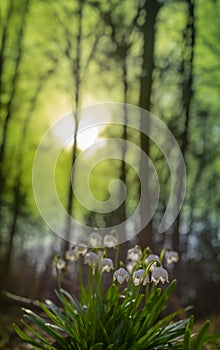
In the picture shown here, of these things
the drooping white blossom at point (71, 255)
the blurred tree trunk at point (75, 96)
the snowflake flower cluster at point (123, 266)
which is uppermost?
the blurred tree trunk at point (75, 96)

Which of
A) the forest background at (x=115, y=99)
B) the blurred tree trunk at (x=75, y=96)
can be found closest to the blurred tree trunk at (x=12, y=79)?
the forest background at (x=115, y=99)

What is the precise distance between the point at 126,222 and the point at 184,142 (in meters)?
0.85

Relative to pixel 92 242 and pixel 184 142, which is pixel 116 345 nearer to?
pixel 92 242

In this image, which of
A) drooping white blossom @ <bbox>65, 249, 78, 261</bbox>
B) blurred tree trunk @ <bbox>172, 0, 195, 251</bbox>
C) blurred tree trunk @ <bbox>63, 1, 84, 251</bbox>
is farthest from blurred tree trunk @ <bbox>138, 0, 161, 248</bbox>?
drooping white blossom @ <bbox>65, 249, 78, 261</bbox>

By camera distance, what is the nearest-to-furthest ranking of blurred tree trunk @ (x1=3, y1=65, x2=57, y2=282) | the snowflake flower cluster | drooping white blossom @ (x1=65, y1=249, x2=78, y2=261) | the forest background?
1. the snowflake flower cluster
2. drooping white blossom @ (x1=65, y1=249, x2=78, y2=261)
3. the forest background
4. blurred tree trunk @ (x1=3, y1=65, x2=57, y2=282)

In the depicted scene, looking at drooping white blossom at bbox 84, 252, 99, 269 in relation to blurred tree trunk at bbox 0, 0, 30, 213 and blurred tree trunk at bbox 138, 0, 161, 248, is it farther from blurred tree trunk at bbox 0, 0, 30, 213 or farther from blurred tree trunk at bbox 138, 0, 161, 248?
blurred tree trunk at bbox 0, 0, 30, 213

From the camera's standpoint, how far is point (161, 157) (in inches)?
133

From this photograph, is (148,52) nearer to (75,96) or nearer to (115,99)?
(115,99)

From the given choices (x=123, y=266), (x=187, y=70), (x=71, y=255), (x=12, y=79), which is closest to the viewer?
(x=123, y=266)

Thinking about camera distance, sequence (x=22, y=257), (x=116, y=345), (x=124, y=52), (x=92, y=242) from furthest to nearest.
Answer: (x=22, y=257) < (x=124, y=52) < (x=92, y=242) < (x=116, y=345)

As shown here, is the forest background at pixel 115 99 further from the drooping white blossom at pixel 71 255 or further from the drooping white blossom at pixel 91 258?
the drooping white blossom at pixel 91 258

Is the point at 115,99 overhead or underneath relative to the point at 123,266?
overhead

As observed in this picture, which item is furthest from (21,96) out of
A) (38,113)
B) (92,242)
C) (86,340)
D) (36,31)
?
(86,340)

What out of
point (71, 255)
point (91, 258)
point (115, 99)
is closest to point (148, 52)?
point (115, 99)
